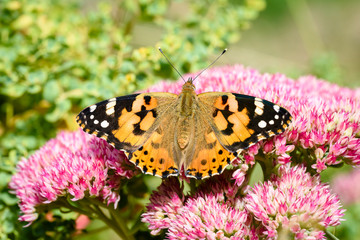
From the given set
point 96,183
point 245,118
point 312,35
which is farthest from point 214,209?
point 312,35

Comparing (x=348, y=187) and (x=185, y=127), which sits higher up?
(x=348, y=187)

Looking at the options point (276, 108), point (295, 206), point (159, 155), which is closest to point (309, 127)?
point (276, 108)

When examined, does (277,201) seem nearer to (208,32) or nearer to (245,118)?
(245,118)

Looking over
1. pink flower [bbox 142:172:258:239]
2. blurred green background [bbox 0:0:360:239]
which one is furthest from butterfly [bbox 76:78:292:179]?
blurred green background [bbox 0:0:360:239]

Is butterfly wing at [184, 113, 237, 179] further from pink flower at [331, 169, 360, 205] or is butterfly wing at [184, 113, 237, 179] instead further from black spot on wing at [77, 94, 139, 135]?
pink flower at [331, 169, 360, 205]

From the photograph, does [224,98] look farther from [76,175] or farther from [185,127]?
[76,175]

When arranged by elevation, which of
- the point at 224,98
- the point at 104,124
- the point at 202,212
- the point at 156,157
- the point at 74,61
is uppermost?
the point at 74,61
